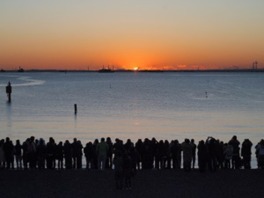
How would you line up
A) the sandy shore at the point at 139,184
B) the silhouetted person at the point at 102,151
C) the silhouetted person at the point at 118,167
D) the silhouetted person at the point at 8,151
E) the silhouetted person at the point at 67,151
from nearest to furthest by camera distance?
the sandy shore at the point at 139,184, the silhouetted person at the point at 118,167, the silhouetted person at the point at 102,151, the silhouetted person at the point at 67,151, the silhouetted person at the point at 8,151

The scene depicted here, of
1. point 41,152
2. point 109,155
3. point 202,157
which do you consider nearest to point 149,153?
point 109,155

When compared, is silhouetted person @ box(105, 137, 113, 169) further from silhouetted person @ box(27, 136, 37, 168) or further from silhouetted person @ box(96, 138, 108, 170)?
silhouetted person @ box(27, 136, 37, 168)

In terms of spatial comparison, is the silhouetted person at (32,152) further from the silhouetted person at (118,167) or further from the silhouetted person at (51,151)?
the silhouetted person at (118,167)

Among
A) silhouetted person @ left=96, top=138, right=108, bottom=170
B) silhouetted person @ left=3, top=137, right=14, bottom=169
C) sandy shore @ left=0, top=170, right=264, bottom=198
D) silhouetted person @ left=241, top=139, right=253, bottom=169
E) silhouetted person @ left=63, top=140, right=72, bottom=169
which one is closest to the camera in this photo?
sandy shore @ left=0, top=170, right=264, bottom=198

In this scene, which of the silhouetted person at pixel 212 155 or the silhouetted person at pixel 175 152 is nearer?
the silhouetted person at pixel 212 155

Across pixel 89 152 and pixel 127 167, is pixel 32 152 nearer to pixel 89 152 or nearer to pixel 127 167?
pixel 89 152

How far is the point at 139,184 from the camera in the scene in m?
17.0

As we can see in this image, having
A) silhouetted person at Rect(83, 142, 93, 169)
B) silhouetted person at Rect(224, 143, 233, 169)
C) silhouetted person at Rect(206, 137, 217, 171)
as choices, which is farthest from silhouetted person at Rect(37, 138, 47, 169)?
silhouetted person at Rect(224, 143, 233, 169)

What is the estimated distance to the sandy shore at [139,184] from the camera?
1586 cm

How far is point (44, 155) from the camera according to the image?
19469 mm

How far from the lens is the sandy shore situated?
52.0 ft

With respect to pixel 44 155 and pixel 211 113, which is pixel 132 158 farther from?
pixel 211 113

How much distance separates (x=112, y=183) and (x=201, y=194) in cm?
302

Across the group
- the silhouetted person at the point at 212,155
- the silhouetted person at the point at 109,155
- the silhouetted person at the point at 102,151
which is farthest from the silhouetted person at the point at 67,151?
the silhouetted person at the point at 212,155
